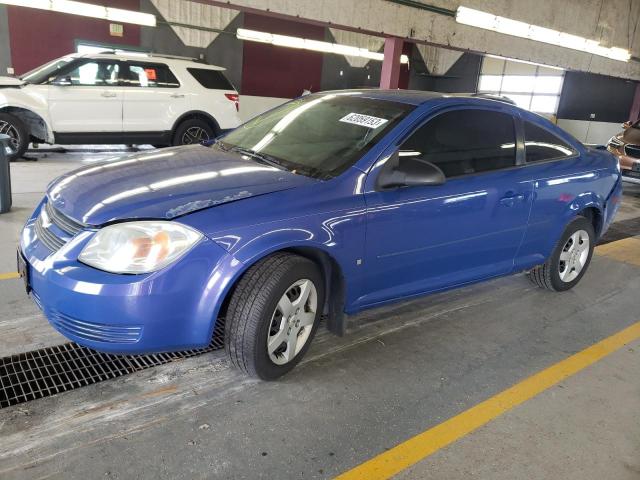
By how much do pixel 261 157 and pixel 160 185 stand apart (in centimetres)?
73

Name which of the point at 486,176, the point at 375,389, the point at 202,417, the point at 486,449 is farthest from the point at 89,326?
the point at 486,176

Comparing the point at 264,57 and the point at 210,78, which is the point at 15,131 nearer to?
the point at 210,78


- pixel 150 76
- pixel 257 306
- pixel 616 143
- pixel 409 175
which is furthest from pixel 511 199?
pixel 616 143

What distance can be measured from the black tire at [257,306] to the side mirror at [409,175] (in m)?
0.63

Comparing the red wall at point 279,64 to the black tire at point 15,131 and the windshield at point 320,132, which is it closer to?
Result: the black tire at point 15,131

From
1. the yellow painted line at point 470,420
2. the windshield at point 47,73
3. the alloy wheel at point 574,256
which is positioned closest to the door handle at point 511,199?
the alloy wheel at point 574,256

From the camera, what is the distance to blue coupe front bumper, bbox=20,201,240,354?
219 cm

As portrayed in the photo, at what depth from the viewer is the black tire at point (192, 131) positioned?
906cm

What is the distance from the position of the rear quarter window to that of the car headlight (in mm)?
7392

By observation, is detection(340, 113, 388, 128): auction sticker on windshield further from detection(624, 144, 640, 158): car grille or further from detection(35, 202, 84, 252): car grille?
detection(624, 144, 640, 158): car grille

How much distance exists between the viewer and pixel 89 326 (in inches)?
88.4

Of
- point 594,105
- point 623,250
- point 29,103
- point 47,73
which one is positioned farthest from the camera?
point 594,105

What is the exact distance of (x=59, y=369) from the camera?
106 inches

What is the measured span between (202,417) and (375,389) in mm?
888
